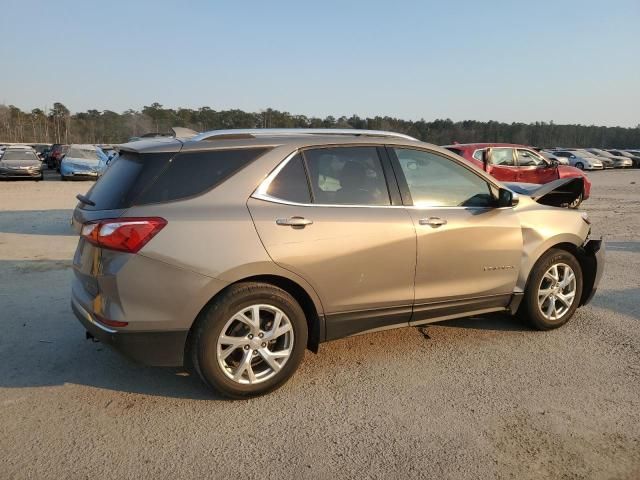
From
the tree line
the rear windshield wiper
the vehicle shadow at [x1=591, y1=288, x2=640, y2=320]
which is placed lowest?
the vehicle shadow at [x1=591, y1=288, x2=640, y2=320]

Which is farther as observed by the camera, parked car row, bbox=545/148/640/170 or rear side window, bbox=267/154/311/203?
parked car row, bbox=545/148/640/170

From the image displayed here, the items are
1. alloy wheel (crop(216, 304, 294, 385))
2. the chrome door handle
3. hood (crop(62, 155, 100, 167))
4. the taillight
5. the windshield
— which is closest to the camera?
the taillight

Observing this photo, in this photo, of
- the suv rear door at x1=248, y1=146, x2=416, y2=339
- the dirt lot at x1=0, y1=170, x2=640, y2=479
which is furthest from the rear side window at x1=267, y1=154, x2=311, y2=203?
the dirt lot at x1=0, y1=170, x2=640, y2=479

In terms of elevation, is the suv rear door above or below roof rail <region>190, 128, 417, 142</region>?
below

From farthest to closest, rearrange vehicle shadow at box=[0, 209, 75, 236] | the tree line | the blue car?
1. the tree line
2. the blue car
3. vehicle shadow at box=[0, 209, 75, 236]

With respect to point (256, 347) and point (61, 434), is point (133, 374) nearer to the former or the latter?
point (61, 434)

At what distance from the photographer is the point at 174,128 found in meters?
3.90

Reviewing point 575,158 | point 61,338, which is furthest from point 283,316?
point 575,158

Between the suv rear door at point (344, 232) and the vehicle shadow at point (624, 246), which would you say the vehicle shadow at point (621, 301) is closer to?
the vehicle shadow at point (624, 246)

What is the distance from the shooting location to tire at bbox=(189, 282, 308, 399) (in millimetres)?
3146

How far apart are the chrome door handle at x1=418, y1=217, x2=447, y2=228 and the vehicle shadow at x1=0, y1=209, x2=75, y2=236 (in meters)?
7.50

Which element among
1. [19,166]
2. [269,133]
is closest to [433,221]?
[269,133]

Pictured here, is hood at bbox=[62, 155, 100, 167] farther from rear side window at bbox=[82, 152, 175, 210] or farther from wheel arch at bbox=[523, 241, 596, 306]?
wheel arch at bbox=[523, 241, 596, 306]

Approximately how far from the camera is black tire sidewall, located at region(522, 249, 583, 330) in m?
4.38
